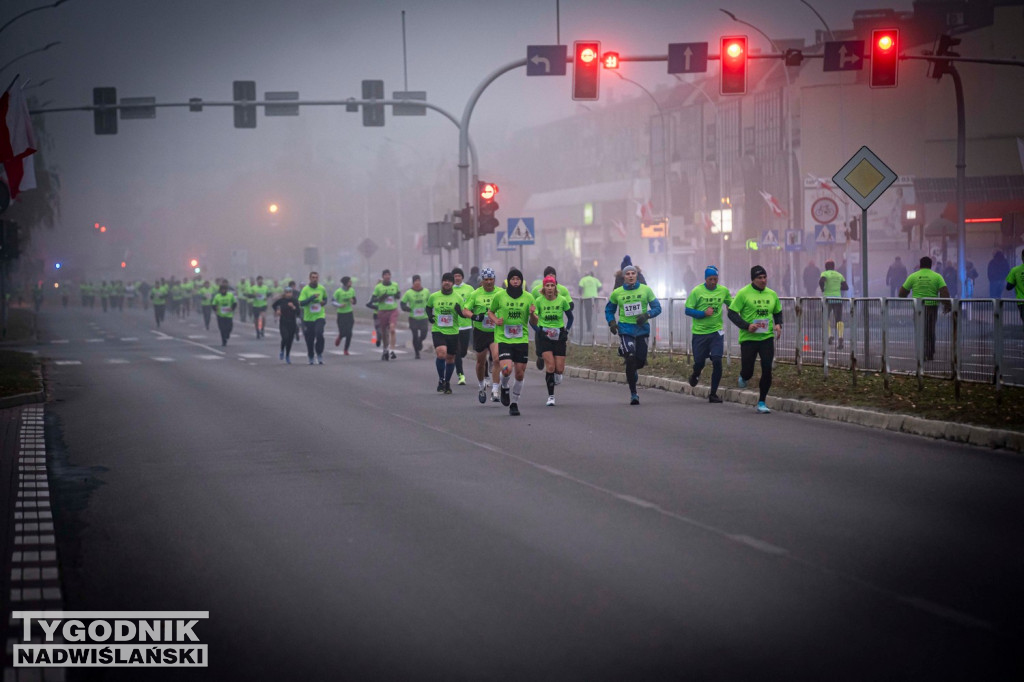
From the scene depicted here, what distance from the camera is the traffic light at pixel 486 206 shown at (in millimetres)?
30625

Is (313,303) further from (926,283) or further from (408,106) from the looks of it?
(926,283)

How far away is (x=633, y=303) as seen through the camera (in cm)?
1767

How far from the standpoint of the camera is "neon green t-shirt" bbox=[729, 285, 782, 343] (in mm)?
16484

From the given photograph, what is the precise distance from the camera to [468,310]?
720 inches

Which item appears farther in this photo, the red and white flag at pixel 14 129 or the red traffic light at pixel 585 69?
the red traffic light at pixel 585 69

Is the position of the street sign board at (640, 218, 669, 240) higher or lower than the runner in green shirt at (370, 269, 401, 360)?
higher

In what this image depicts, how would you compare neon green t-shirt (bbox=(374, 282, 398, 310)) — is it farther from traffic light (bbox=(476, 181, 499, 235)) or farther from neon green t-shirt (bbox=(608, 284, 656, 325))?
neon green t-shirt (bbox=(608, 284, 656, 325))

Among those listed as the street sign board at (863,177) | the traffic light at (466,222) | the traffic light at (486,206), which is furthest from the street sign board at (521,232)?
the street sign board at (863,177)

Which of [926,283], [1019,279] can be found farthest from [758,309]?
[1019,279]

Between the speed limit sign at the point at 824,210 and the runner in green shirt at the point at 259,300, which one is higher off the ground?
the speed limit sign at the point at 824,210

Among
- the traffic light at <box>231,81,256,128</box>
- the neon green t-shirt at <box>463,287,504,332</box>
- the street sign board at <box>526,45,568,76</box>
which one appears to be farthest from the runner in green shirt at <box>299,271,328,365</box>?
the neon green t-shirt at <box>463,287,504,332</box>

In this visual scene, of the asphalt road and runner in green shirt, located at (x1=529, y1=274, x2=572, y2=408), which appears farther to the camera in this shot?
runner in green shirt, located at (x1=529, y1=274, x2=572, y2=408)

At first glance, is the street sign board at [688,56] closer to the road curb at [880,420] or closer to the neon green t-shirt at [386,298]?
the road curb at [880,420]

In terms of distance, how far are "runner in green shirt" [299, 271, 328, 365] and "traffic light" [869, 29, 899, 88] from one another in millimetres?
12137
